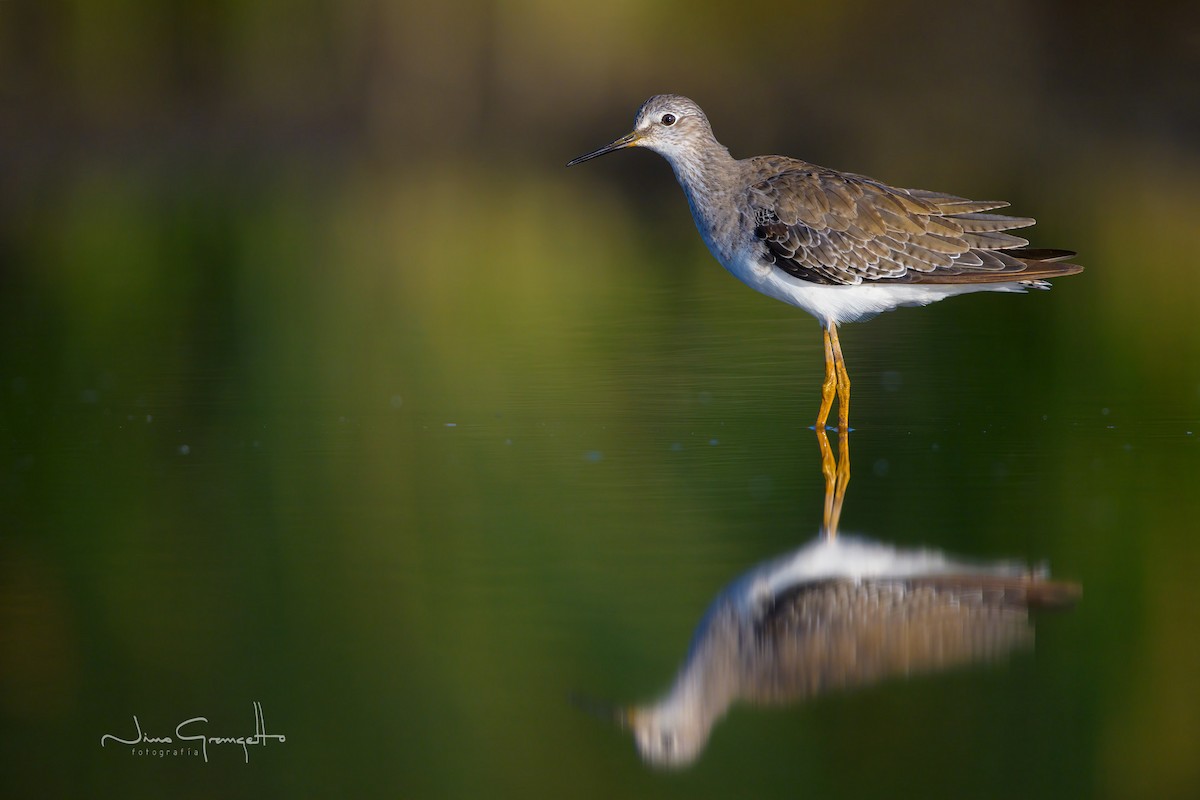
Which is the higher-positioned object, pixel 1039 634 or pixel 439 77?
pixel 439 77

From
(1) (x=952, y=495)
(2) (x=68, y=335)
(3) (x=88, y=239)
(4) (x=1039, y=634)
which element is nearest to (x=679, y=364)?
Answer: (1) (x=952, y=495)

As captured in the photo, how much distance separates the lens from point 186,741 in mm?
4871

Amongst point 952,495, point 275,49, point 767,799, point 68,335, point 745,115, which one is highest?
point 275,49

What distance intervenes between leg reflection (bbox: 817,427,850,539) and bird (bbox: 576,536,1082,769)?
0.44 meters

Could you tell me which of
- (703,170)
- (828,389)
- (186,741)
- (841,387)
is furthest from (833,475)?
(186,741)

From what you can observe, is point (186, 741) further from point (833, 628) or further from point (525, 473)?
point (525, 473)

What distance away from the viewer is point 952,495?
23.3 feet

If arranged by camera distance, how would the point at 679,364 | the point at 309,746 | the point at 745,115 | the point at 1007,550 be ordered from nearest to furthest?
1. the point at 309,746
2. the point at 1007,550
3. the point at 679,364
4. the point at 745,115

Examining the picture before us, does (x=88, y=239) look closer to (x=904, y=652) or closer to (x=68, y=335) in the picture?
(x=68, y=335)

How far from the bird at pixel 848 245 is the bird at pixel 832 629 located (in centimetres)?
275

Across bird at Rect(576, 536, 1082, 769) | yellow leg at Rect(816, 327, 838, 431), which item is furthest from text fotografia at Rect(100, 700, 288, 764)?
yellow leg at Rect(816, 327, 838, 431)

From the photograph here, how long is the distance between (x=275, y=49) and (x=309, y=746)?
2086cm

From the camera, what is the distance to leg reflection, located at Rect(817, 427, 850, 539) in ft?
22.1

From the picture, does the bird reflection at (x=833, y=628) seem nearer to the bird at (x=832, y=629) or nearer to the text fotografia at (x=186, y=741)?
the bird at (x=832, y=629)
